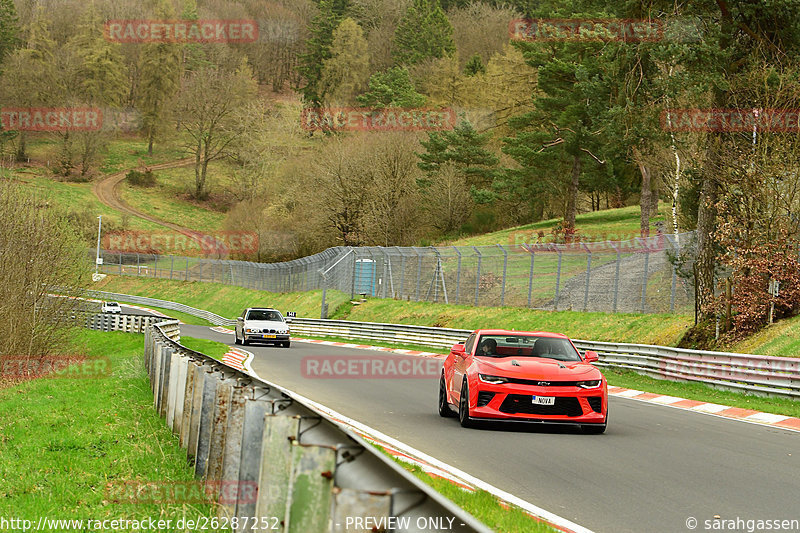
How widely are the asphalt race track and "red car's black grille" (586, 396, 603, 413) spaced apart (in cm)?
36

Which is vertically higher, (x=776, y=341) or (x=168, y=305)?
(x=776, y=341)

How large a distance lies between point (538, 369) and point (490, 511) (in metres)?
5.18

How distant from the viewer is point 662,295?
30172 millimetres

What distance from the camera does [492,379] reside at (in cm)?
1211

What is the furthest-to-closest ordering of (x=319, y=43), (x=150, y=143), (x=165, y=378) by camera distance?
(x=319, y=43) → (x=150, y=143) → (x=165, y=378)

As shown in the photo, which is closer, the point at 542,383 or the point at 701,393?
the point at 542,383

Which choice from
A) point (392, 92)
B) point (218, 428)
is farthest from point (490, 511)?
point (392, 92)

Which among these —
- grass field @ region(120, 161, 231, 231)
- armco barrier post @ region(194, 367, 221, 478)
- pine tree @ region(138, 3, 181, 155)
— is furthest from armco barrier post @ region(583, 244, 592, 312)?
pine tree @ region(138, 3, 181, 155)

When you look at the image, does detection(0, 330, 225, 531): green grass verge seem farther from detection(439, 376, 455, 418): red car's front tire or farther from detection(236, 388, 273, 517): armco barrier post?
detection(439, 376, 455, 418): red car's front tire

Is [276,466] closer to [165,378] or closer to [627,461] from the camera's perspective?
[627,461]

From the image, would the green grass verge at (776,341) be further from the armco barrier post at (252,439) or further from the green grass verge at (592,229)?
the green grass verge at (592,229)

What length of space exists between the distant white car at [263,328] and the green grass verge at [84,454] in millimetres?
20228

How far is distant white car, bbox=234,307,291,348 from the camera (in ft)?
120

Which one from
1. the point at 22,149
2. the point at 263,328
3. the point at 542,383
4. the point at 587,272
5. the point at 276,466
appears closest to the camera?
the point at 276,466
